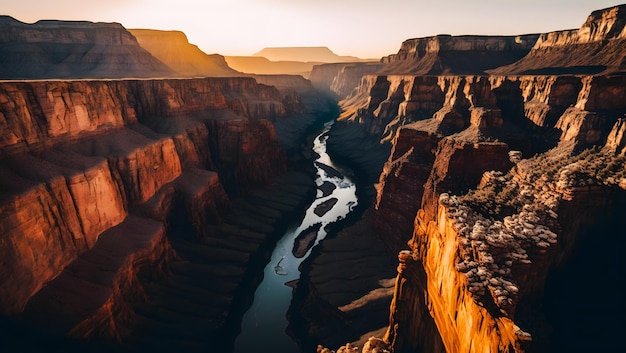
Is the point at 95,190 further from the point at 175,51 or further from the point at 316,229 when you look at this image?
the point at 175,51

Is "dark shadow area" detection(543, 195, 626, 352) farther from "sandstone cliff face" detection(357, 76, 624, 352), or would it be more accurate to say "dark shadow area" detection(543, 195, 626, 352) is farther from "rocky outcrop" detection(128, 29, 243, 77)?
"rocky outcrop" detection(128, 29, 243, 77)

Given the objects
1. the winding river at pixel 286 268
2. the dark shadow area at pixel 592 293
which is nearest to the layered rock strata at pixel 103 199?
the winding river at pixel 286 268

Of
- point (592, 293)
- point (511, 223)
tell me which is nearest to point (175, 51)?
point (511, 223)

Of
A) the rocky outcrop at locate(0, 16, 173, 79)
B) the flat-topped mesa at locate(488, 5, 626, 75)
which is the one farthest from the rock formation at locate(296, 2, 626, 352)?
the rocky outcrop at locate(0, 16, 173, 79)

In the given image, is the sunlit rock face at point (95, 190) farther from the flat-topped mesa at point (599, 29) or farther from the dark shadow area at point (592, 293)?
the flat-topped mesa at point (599, 29)

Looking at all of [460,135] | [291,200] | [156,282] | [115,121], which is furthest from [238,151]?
[460,135]

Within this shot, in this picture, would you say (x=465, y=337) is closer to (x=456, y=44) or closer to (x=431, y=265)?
(x=431, y=265)
